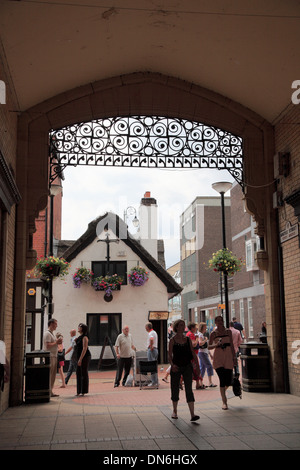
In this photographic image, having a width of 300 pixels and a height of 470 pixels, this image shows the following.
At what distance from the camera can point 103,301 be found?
790 inches

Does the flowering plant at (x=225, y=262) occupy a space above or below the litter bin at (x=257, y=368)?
above

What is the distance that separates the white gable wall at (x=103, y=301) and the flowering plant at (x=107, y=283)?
1.45ft

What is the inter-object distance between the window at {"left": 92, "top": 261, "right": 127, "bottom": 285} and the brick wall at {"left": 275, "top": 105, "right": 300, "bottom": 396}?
1088 centimetres

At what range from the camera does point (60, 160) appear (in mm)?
10562

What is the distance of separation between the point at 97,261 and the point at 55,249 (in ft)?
13.2

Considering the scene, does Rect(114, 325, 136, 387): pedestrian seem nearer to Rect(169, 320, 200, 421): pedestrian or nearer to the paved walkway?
the paved walkway

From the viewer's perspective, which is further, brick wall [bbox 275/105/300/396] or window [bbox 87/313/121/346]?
window [bbox 87/313/121/346]

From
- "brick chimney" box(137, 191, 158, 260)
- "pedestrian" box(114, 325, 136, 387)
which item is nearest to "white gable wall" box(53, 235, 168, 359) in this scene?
"brick chimney" box(137, 191, 158, 260)

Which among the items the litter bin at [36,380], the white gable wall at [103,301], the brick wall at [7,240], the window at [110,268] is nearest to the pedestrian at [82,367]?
the litter bin at [36,380]

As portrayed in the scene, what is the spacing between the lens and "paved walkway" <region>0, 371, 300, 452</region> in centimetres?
612

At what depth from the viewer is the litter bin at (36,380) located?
9.74m

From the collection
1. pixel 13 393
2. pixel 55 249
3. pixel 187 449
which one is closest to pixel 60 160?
pixel 13 393

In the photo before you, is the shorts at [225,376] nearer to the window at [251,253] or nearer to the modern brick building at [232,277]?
the modern brick building at [232,277]

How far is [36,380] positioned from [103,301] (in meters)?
10.3
